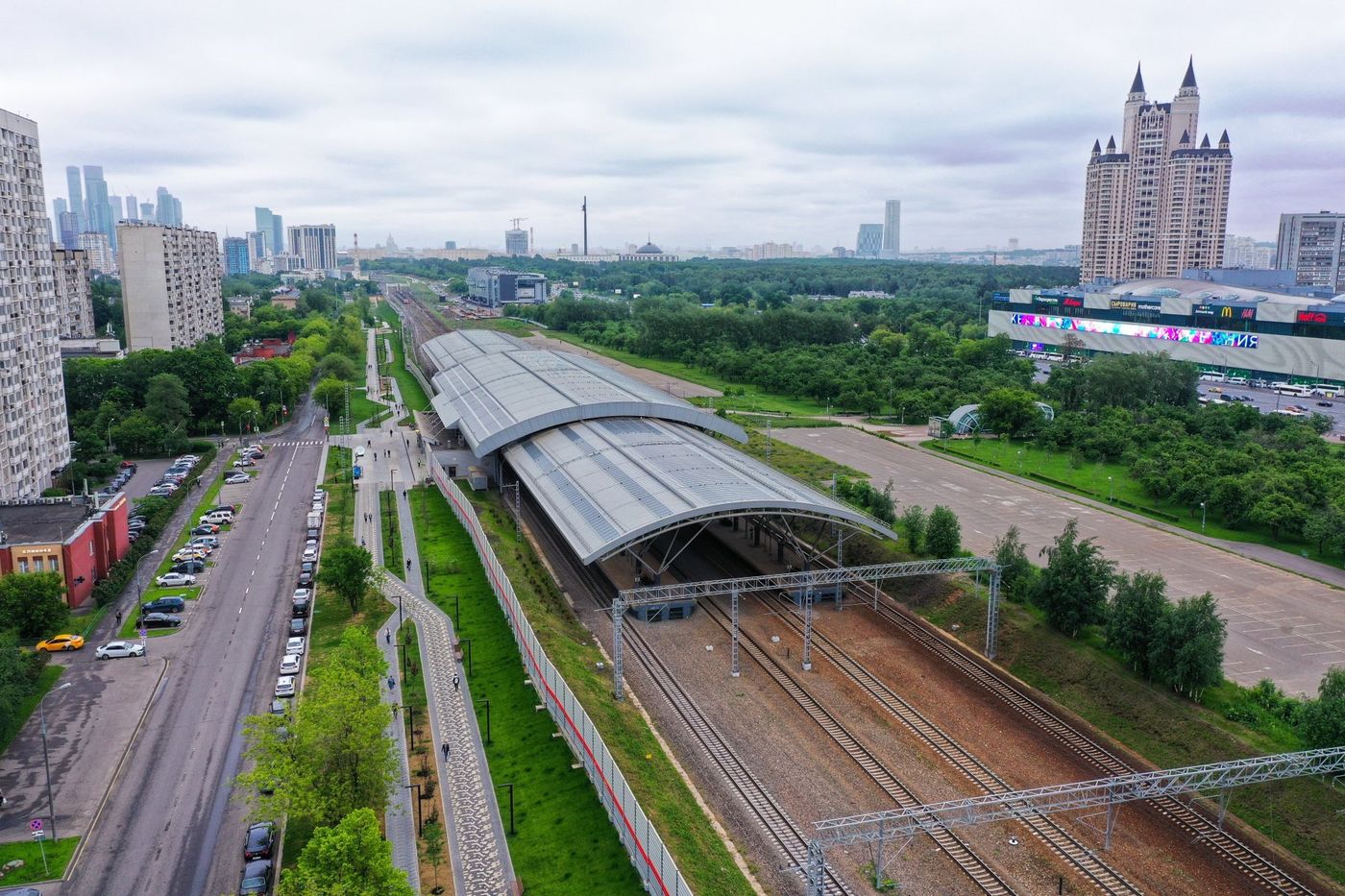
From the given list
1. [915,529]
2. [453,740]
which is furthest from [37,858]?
[915,529]

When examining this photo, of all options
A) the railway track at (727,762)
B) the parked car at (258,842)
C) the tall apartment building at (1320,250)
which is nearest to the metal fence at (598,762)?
the railway track at (727,762)

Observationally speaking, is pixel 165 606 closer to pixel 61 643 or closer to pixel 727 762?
pixel 61 643

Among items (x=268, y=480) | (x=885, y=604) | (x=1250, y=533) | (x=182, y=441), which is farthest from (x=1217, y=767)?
(x=182, y=441)

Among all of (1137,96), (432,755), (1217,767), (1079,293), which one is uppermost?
(1137,96)

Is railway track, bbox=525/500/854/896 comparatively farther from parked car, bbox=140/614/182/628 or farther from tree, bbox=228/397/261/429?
tree, bbox=228/397/261/429

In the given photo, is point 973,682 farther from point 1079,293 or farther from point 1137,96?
point 1137,96
